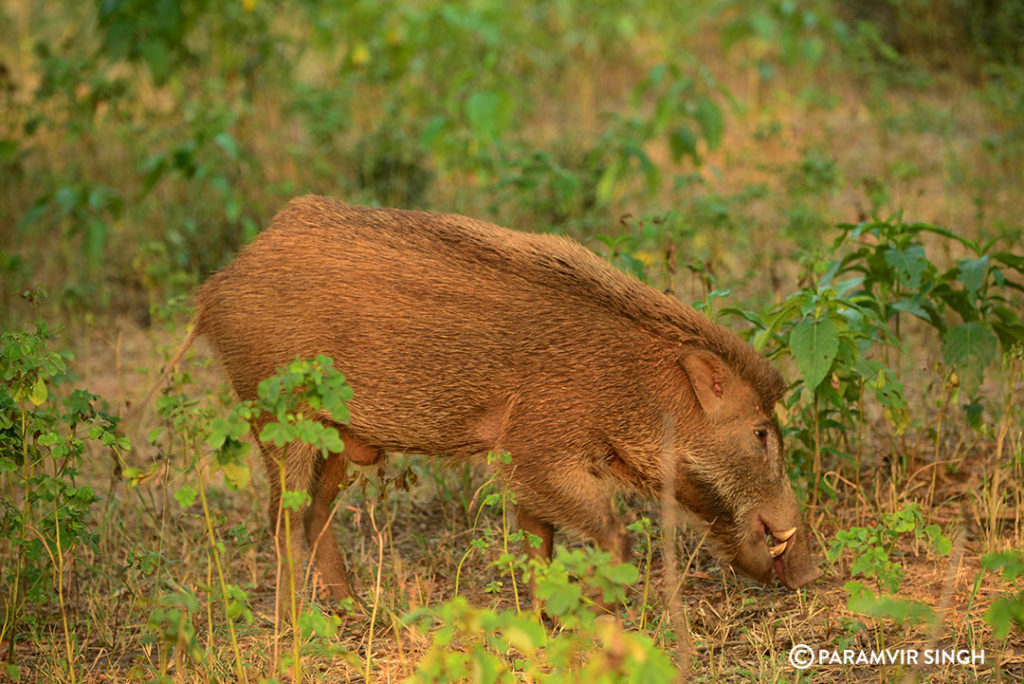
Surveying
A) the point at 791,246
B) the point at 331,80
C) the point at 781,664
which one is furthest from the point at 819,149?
the point at 781,664

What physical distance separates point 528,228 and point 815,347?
3063 millimetres

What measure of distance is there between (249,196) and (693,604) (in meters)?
4.54

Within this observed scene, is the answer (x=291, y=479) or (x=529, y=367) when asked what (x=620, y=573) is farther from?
(x=291, y=479)

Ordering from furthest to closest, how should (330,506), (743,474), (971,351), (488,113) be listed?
1. (488,113)
2. (330,506)
3. (971,351)
4. (743,474)

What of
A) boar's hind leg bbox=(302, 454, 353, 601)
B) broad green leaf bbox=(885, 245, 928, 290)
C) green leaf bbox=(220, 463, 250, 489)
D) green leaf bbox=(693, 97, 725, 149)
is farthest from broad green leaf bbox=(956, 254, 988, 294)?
green leaf bbox=(693, 97, 725, 149)

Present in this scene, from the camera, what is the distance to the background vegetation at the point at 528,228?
329cm

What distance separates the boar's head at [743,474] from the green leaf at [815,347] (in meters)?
0.12

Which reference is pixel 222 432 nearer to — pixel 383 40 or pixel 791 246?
pixel 791 246

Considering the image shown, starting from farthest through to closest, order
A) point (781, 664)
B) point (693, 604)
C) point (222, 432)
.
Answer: point (693, 604), point (781, 664), point (222, 432)

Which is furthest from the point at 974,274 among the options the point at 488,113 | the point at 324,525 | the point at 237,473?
the point at 488,113

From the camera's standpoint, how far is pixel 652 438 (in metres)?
3.64

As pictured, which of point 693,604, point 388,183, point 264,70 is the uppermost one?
point 264,70

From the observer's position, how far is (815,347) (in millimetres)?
3680

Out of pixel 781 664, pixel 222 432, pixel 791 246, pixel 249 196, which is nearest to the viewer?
pixel 222 432
